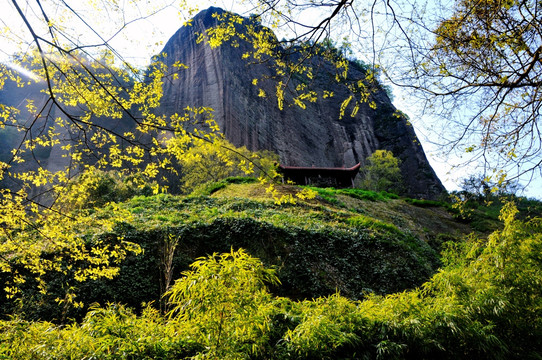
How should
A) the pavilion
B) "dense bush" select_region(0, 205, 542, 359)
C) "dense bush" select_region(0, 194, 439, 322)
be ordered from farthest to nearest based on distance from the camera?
the pavilion → "dense bush" select_region(0, 194, 439, 322) → "dense bush" select_region(0, 205, 542, 359)

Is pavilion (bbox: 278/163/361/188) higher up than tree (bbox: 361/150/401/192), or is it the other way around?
tree (bbox: 361/150/401/192)

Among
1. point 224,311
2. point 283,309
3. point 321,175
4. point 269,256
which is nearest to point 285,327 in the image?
point 283,309

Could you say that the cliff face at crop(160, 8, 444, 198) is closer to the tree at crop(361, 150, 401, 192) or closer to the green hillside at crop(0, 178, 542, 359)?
the tree at crop(361, 150, 401, 192)

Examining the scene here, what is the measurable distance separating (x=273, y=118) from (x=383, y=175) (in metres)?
14.5

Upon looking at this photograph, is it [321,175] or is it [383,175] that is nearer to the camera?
[321,175]

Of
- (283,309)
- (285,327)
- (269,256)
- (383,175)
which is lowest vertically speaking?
(285,327)

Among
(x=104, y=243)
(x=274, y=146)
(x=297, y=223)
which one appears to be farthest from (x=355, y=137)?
(x=104, y=243)

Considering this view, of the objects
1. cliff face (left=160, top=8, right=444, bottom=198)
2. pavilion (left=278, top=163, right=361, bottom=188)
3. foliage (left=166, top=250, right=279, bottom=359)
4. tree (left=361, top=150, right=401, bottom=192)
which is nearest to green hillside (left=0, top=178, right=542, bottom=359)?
foliage (left=166, top=250, right=279, bottom=359)

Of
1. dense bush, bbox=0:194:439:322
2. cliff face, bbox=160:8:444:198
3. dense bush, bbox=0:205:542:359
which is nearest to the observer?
dense bush, bbox=0:205:542:359

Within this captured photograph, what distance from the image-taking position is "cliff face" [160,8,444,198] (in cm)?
3444

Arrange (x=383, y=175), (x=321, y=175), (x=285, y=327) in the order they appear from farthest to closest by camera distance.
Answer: (x=383, y=175)
(x=321, y=175)
(x=285, y=327)

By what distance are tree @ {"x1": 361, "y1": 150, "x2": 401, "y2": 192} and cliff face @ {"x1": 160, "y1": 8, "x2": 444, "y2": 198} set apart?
328cm

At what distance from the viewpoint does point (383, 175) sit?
36625 mm

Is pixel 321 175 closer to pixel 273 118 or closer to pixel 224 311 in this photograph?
pixel 273 118
